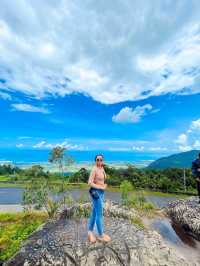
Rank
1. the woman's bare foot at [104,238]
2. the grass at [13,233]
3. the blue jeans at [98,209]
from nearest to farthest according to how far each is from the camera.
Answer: the blue jeans at [98,209] < the woman's bare foot at [104,238] < the grass at [13,233]

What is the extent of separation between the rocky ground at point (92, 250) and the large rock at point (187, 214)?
5.10 m

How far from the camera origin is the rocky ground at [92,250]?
9977 mm

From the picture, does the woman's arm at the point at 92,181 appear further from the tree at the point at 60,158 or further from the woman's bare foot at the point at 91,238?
the tree at the point at 60,158

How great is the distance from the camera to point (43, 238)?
1114cm

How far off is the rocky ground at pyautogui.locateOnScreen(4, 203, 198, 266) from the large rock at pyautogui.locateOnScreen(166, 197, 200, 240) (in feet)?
16.7

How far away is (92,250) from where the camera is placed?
400 inches

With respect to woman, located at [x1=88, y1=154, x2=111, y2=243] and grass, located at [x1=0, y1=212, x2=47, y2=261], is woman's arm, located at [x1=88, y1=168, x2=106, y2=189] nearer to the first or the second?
woman, located at [x1=88, y1=154, x2=111, y2=243]

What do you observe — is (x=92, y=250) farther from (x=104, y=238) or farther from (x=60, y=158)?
(x=60, y=158)

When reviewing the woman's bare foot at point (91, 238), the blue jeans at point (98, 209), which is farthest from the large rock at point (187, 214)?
the blue jeans at point (98, 209)

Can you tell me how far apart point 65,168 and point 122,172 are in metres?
34.0

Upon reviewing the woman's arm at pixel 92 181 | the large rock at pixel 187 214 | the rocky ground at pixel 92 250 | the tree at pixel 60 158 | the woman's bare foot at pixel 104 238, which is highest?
the tree at pixel 60 158

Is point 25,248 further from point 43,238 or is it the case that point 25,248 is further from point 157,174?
point 157,174

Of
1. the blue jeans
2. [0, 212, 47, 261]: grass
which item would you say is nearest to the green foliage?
[0, 212, 47, 261]: grass

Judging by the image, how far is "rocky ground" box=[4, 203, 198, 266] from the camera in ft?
32.7
